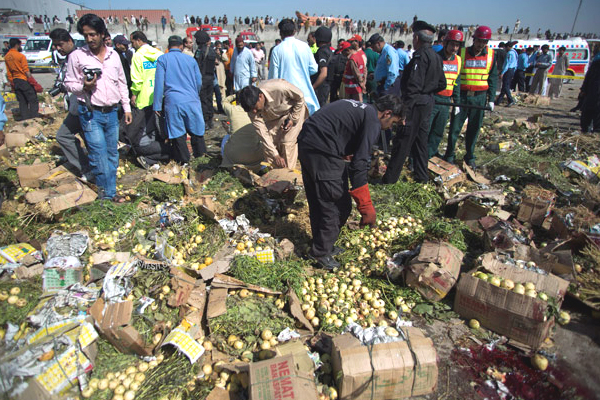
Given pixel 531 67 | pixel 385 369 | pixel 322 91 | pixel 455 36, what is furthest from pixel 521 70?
pixel 385 369

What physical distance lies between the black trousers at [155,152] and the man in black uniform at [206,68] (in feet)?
8.55

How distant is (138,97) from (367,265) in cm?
511

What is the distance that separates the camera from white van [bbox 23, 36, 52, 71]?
19673 millimetres

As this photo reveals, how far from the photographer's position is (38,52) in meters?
20.0

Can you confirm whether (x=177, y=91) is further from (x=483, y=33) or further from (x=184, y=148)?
(x=483, y=33)

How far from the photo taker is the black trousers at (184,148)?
6113 mm

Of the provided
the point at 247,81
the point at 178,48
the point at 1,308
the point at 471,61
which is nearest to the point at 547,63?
the point at 471,61

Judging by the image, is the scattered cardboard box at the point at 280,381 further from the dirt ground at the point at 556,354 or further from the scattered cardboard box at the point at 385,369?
the dirt ground at the point at 556,354

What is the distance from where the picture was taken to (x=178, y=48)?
5742 millimetres

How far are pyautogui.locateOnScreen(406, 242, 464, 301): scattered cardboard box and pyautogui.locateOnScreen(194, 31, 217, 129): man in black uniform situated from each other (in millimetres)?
7107

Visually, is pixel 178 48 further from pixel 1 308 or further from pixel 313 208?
pixel 1 308

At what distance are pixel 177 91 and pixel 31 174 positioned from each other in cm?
252

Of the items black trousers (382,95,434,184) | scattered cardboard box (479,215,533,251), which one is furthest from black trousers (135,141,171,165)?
scattered cardboard box (479,215,533,251)

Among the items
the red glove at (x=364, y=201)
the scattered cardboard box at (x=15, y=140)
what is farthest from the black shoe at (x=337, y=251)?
the scattered cardboard box at (x=15, y=140)
